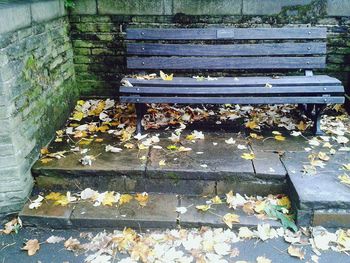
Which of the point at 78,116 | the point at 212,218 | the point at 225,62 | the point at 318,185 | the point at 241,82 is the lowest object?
the point at 212,218

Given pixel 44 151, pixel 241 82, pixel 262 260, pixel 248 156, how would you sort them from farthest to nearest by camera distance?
pixel 241 82
pixel 44 151
pixel 248 156
pixel 262 260

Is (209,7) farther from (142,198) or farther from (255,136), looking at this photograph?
(142,198)

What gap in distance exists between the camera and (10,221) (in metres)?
3.05

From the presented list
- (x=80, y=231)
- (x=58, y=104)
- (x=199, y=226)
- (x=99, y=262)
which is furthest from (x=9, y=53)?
(x=199, y=226)

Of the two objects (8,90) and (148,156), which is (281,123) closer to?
(148,156)

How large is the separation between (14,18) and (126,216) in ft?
5.91

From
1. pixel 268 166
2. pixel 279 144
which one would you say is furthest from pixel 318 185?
pixel 279 144

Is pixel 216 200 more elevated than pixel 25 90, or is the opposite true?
pixel 25 90

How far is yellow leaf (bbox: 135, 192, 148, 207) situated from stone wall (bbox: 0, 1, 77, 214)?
0.94 metres

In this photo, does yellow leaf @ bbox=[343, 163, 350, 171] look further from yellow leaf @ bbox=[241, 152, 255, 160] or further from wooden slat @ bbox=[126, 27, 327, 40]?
wooden slat @ bbox=[126, 27, 327, 40]

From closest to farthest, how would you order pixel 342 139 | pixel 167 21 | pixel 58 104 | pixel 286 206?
pixel 286 206, pixel 342 139, pixel 58 104, pixel 167 21

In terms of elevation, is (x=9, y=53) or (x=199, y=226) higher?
(x=9, y=53)

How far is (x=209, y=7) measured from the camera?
437 centimetres

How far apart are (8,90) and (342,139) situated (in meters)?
3.13
